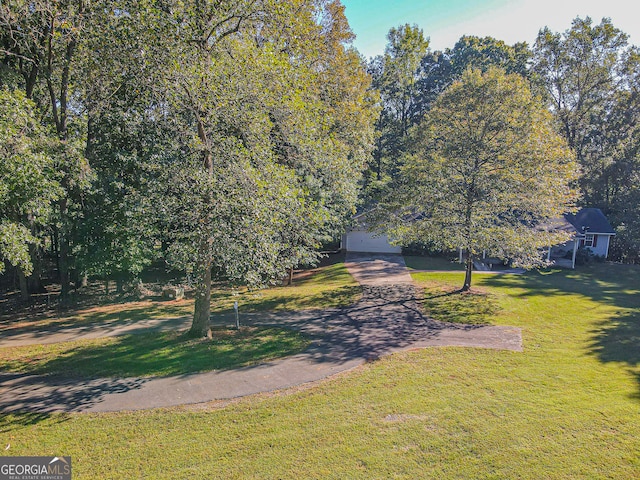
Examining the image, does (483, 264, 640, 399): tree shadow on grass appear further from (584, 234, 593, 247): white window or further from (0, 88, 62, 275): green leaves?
(0, 88, 62, 275): green leaves

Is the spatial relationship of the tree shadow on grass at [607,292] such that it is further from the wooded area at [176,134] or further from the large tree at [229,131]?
the large tree at [229,131]

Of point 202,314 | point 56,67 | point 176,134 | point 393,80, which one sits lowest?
point 202,314

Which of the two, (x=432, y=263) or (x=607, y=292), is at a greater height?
(x=432, y=263)

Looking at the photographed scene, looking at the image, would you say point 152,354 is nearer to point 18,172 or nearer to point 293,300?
point 18,172

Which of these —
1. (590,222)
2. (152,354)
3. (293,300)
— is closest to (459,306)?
(293,300)

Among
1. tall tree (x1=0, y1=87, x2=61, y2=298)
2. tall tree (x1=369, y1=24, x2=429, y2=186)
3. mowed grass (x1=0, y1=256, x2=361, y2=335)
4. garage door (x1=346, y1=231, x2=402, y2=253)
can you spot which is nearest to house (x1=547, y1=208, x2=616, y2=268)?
garage door (x1=346, y1=231, x2=402, y2=253)

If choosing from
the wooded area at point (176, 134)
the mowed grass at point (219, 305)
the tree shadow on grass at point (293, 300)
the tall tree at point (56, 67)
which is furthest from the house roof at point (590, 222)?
the tall tree at point (56, 67)
